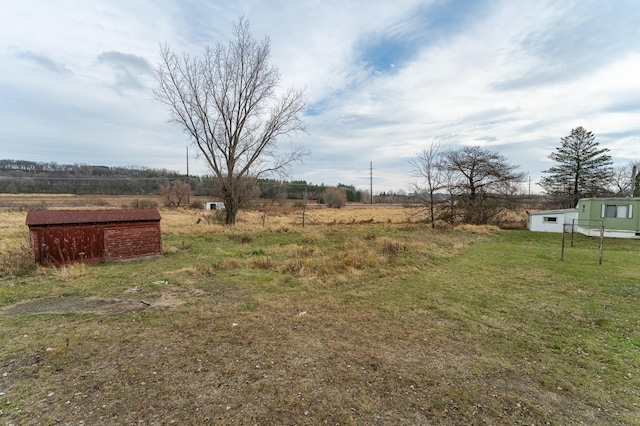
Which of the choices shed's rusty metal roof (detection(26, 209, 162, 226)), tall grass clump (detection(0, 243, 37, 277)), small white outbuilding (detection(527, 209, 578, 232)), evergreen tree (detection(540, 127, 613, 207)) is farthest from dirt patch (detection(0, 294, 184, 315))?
evergreen tree (detection(540, 127, 613, 207))

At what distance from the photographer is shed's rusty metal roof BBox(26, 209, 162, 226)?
845 centimetres

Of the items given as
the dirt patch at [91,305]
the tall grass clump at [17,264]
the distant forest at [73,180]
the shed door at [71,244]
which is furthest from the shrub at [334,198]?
the dirt patch at [91,305]

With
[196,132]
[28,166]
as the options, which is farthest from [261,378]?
[28,166]

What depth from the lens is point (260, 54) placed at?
66.8 feet

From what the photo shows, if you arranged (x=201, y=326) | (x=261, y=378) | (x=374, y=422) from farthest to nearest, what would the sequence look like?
(x=201, y=326) → (x=261, y=378) → (x=374, y=422)

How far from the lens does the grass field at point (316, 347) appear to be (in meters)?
2.88

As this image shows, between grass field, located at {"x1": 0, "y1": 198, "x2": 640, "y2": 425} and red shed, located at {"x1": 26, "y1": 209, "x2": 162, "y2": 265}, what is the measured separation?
943mm

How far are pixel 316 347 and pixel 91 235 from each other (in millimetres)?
8719

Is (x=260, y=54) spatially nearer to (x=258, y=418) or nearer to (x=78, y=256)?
(x=78, y=256)

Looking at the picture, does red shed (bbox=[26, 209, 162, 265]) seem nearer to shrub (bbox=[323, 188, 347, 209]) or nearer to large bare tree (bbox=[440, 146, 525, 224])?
large bare tree (bbox=[440, 146, 525, 224])

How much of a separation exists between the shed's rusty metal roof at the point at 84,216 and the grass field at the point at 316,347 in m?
1.50

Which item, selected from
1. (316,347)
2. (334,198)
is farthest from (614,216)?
(334,198)

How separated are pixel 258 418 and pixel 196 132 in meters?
20.6

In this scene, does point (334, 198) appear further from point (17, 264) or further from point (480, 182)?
point (17, 264)
